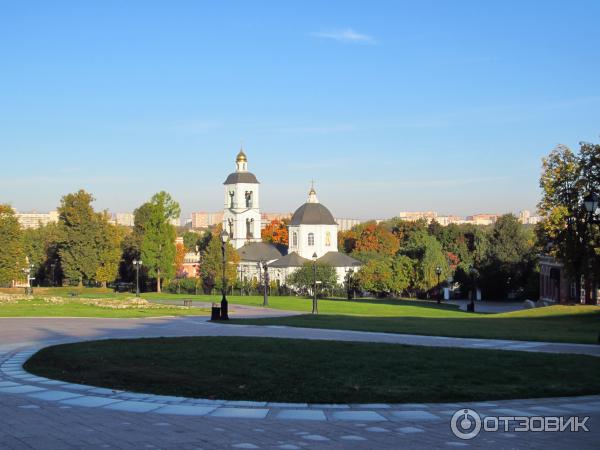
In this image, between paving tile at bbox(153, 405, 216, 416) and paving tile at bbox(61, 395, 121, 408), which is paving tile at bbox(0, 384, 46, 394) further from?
paving tile at bbox(153, 405, 216, 416)

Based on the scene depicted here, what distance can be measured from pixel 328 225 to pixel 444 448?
274 ft

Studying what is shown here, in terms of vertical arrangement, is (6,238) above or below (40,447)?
above

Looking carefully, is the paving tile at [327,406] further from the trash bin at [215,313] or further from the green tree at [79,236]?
the green tree at [79,236]

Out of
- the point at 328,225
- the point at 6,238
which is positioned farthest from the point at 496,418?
the point at 328,225

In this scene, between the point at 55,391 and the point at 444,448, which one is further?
the point at 55,391

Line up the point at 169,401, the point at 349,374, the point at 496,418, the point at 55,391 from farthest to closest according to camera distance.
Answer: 1. the point at 349,374
2. the point at 55,391
3. the point at 169,401
4. the point at 496,418

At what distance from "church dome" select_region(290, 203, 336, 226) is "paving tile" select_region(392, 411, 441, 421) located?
80.7 meters

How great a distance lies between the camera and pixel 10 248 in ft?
217

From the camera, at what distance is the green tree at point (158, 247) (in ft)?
240

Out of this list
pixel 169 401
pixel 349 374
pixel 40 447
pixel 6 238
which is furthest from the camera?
pixel 6 238

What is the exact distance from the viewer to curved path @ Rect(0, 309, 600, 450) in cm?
776

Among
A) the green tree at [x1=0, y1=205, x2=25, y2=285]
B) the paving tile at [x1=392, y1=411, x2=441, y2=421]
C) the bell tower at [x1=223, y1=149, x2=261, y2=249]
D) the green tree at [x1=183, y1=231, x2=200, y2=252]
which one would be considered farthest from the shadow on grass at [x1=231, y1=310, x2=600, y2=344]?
the green tree at [x1=183, y1=231, x2=200, y2=252]

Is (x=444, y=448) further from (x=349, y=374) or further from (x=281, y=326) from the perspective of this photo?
(x=281, y=326)

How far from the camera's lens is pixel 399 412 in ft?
30.6
